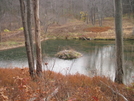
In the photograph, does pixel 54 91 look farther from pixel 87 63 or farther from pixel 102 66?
pixel 87 63

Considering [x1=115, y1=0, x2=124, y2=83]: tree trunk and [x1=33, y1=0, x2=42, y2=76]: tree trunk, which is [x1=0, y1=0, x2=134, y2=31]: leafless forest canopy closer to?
[x1=33, y1=0, x2=42, y2=76]: tree trunk

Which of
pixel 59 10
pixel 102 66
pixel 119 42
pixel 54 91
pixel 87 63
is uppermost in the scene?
pixel 59 10

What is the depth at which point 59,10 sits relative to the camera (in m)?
66.2

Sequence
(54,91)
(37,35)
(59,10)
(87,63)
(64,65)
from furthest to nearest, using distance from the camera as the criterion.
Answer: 1. (59,10)
2. (87,63)
3. (64,65)
4. (37,35)
5. (54,91)

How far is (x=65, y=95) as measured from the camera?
12.3 feet

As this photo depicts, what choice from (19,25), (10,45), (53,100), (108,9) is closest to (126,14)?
(108,9)

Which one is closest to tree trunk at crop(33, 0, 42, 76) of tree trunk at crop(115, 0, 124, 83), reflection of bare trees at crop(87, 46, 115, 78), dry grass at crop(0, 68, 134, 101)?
dry grass at crop(0, 68, 134, 101)

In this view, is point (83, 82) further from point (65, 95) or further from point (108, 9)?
point (108, 9)

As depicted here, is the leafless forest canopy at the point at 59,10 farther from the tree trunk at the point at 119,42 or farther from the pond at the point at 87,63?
the tree trunk at the point at 119,42

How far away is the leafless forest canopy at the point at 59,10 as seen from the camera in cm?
4449

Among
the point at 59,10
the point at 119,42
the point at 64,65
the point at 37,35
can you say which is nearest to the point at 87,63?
the point at 64,65

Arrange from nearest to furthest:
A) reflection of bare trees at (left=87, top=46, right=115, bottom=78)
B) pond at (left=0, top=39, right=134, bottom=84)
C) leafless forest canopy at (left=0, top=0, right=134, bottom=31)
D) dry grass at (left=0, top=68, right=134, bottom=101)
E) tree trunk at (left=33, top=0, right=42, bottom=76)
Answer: dry grass at (left=0, top=68, right=134, bottom=101)
tree trunk at (left=33, top=0, right=42, bottom=76)
pond at (left=0, top=39, right=134, bottom=84)
reflection of bare trees at (left=87, top=46, right=115, bottom=78)
leafless forest canopy at (left=0, top=0, right=134, bottom=31)

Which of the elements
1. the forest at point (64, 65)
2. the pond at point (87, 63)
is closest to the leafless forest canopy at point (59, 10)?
the forest at point (64, 65)

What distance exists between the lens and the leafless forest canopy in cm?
4449
